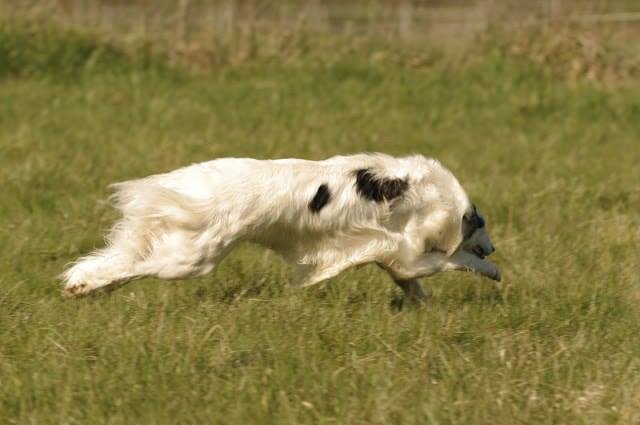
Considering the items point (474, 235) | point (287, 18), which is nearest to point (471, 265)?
point (474, 235)

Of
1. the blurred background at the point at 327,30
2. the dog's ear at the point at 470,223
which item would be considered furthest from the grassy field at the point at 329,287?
the blurred background at the point at 327,30

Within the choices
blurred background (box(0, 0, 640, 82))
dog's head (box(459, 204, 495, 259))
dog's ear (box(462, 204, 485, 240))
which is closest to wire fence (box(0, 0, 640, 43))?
blurred background (box(0, 0, 640, 82))

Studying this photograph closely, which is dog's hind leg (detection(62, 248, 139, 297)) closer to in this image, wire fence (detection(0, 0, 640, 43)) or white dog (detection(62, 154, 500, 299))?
white dog (detection(62, 154, 500, 299))

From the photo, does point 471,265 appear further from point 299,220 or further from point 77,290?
point 77,290

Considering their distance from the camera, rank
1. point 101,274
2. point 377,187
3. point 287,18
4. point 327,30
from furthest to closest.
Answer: point 287,18 < point 327,30 < point 377,187 < point 101,274

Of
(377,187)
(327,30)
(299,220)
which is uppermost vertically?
(377,187)

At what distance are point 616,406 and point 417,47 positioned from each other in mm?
10649

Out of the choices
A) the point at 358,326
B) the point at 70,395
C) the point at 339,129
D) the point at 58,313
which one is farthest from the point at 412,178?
the point at 339,129

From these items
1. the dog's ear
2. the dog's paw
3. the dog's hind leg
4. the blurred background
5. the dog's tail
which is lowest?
the blurred background

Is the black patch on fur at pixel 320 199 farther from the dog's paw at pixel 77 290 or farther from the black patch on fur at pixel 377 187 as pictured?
the dog's paw at pixel 77 290

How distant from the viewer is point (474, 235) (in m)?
6.85

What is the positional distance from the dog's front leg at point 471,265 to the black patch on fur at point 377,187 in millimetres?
530

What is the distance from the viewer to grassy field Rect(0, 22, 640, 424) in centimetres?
493

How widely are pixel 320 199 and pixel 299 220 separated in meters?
0.16
